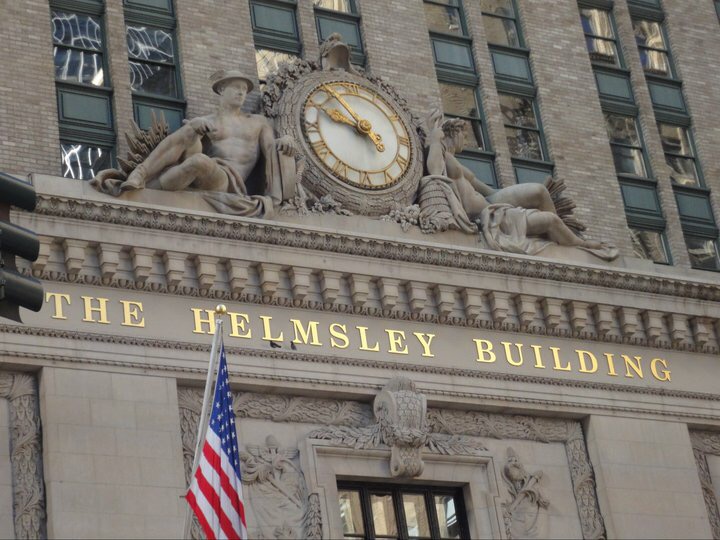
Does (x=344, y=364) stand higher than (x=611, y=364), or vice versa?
(x=611, y=364)

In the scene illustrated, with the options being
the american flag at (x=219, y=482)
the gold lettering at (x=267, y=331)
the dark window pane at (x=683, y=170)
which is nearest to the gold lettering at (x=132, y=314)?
the gold lettering at (x=267, y=331)

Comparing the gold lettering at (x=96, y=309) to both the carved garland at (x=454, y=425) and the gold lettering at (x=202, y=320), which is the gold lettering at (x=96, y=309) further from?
the carved garland at (x=454, y=425)

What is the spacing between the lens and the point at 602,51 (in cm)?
3638

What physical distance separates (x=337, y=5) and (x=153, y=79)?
461 cm

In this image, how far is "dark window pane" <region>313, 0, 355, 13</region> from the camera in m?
33.3

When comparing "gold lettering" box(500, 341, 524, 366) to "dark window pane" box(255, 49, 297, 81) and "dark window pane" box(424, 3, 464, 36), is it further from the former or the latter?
"dark window pane" box(424, 3, 464, 36)

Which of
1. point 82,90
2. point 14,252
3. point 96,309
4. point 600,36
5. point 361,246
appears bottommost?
point 14,252

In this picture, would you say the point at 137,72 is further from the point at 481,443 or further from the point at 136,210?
the point at 481,443

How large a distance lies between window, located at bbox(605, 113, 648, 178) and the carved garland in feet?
23.0

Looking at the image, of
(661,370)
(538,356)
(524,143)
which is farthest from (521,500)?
(524,143)

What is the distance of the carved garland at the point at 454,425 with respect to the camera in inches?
1067

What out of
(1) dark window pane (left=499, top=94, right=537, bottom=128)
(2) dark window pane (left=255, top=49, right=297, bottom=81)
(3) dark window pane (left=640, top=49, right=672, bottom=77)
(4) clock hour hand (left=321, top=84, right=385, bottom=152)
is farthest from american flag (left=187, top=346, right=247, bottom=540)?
(3) dark window pane (left=640, top=49, right=672, bottom=77)

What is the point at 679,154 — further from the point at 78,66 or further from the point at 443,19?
the point at 78,66

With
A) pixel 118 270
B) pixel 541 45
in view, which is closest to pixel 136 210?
pixel 118 270
